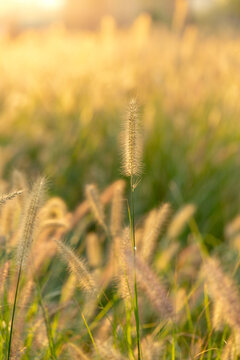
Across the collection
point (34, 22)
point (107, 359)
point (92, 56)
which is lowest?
point (107, 359)

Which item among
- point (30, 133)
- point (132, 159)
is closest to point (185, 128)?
point (30, 133)

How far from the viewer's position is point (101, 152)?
3215 millimetres

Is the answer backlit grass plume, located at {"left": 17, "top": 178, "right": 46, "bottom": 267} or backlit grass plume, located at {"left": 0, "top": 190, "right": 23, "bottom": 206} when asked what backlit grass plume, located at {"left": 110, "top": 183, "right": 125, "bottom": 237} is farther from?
backlit grass plume, located at {"left": 0, "top": 190, "right": 23, "bottom": 206}

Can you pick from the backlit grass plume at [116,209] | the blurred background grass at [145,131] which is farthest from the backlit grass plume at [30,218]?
the blurred background grass at [145,131]

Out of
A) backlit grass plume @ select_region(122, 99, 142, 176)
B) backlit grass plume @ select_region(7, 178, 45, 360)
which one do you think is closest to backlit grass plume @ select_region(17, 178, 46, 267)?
backlit grass plume @ select_region(7, 178, 45, 360)

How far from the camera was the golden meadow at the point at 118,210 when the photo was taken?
117 cm

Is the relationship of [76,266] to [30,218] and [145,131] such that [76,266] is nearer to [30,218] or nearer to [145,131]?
[30,218]

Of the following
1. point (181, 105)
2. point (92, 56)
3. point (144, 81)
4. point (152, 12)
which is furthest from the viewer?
point (152, 12)

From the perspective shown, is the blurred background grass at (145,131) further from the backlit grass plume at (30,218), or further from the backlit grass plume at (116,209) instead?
the backlit grass plume at (30,218)

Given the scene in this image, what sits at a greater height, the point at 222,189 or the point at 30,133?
A: the point at 30,133

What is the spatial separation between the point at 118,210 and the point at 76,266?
40cm

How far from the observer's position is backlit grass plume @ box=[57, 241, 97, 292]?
1.01m

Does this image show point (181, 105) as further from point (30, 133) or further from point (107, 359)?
point (107, 359)

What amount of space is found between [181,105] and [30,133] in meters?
1.28
